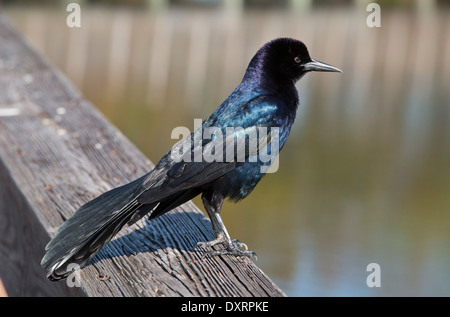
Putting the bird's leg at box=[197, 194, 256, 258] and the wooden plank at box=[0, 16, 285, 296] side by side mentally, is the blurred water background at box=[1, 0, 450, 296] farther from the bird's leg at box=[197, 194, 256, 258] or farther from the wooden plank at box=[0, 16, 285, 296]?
the bird's leg at box=[197, 194, 256, 258]

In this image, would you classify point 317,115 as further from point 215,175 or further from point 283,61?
point 215,175

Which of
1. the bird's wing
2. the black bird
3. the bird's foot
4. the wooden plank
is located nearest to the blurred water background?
the wooden plank

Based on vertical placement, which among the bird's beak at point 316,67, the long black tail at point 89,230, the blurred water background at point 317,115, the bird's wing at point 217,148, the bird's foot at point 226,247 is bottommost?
the blurred water background at point 317,115

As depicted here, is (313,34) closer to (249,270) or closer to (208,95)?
(208,95)

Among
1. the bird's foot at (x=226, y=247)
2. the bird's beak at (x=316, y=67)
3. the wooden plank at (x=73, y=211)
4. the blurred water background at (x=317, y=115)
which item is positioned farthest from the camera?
the blurred water background at (x=317, y=115)

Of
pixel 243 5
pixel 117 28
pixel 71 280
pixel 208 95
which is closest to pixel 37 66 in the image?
pixel 71 280

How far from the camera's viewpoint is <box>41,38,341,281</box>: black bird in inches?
71.0

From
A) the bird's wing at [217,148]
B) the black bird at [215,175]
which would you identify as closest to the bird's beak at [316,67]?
the black bird at [215,175]

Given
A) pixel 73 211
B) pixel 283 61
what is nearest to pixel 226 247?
pixel 73 211

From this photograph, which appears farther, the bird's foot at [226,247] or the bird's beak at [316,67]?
the bird's beak at [316,67]

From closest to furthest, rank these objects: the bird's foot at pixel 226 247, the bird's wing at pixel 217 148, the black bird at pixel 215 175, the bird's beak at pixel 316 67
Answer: the black bird at pixel 215 175, the bird's foot at pixel 226 247, the bird's wing at pixel 217 148, the bird's beak at pixel 316 67

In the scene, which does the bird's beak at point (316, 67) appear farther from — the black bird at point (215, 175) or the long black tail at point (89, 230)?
the long black tail at point (89, 230)

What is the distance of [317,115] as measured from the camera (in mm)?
7625

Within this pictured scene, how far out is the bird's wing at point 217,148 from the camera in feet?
6.72
